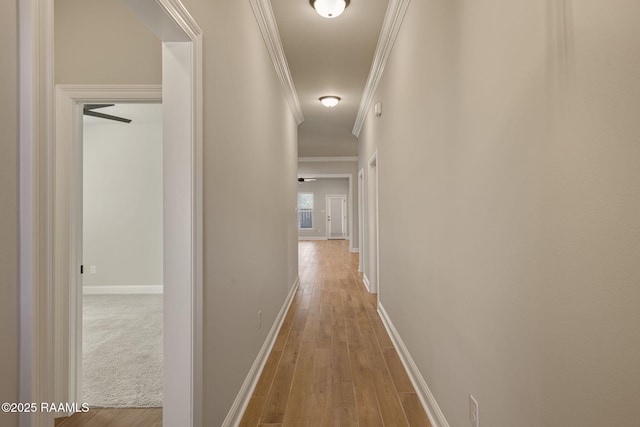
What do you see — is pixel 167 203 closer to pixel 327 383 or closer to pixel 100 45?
pixel 100 45

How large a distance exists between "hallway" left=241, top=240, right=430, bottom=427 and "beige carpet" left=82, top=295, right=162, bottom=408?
2.75 ft

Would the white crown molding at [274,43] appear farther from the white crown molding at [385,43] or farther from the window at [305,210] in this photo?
the window at [305,210]

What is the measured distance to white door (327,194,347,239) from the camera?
16047 millimetres

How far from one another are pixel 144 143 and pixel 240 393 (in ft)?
15.0

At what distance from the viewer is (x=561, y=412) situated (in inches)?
36.6

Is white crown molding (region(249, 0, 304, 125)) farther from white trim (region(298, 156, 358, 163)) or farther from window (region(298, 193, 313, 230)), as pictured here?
window (region(298, 193, 313, 230))

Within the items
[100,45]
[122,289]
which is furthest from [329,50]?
[122,289]

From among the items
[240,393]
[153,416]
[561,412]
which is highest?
[561,412]

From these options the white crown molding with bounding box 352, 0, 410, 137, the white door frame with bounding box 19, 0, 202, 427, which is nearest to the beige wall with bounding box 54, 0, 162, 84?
the white door frame with bounding box 19, 0, 202, 427

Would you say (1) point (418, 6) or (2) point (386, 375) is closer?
(1) point (418, 6)

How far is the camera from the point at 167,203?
1.45 m

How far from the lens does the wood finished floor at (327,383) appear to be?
2.12m

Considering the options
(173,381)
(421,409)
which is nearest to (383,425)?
(421,409)

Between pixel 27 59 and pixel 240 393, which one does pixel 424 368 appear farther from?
pixel 27 59
